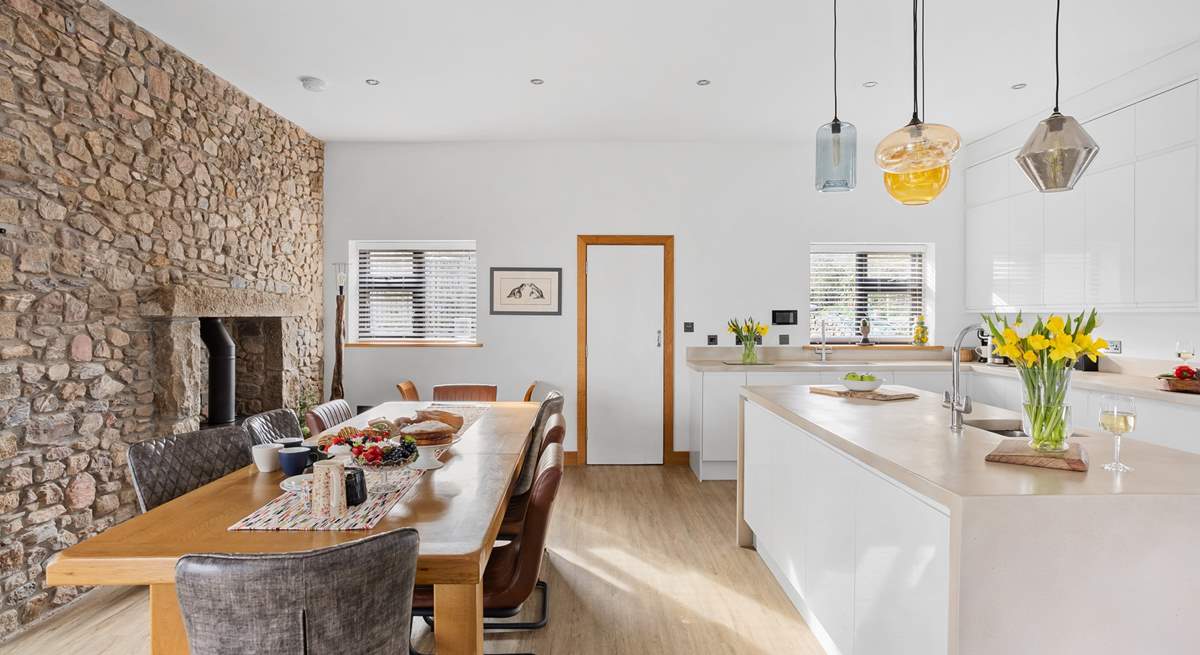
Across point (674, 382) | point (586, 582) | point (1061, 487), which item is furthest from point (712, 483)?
point (1061, 487)

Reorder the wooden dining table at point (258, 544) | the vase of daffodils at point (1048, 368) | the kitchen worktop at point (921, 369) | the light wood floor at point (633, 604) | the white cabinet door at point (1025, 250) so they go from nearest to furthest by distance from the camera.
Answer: the wooden dining table at point (258, 544)
the vase of daffodils at point (1048, 368)
the light wood floor at point (633, 604)
the kitchen worktop at point (921, 369)
the white cabinet door at point (1025, 250)

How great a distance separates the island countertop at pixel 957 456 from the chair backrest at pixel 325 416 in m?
2.13

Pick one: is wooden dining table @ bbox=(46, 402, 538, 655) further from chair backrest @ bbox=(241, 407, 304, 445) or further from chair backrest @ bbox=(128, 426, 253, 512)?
chair backrest @ bbox=(241, 407, 304, 445)

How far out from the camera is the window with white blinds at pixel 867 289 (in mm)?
5453

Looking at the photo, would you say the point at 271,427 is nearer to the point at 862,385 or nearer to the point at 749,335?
the point at 862,385

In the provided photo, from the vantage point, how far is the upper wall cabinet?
343 cm

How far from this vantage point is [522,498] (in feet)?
8.79

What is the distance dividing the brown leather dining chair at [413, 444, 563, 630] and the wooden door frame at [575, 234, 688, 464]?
3.24m

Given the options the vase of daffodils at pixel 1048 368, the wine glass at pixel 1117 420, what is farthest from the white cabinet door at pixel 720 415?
the wine glass at pixel 1117 420

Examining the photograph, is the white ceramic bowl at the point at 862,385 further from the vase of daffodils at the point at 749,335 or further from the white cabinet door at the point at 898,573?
the vase of daffodils at the point at 749,335

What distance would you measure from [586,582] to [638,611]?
1.15 ft

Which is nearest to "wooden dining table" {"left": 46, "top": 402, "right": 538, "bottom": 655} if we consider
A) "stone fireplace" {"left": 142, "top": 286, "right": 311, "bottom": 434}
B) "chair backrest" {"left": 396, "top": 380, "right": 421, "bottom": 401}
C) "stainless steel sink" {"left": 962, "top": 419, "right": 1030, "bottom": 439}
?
"stone fireplace" {"left": 142, "top": 286, "right": 311, "bottom": 434}

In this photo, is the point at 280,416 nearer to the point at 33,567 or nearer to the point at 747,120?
the point at 33,567

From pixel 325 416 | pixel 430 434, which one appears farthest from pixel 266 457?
pixel 325 416
